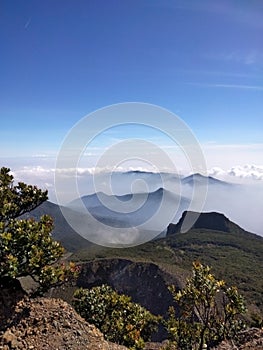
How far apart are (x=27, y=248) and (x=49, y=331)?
326 cm

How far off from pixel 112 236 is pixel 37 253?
522 feet

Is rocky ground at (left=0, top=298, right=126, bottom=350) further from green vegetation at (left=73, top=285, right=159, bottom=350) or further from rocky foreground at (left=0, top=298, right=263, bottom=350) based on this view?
green vegetation at (left=73, top=285, right=159, bottom=350)

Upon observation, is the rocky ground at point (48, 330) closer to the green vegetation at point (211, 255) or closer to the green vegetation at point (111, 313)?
the green vegetation at point (111, 313)

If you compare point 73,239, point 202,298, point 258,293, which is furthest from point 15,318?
point 73,239

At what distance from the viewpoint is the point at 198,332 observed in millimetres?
15625

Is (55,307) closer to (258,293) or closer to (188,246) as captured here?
(258,293)

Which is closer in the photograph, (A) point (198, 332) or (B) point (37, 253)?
(B) point (37, 253)

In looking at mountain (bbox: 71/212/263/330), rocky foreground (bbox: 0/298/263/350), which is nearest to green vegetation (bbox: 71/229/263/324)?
mountain (bbox: 71/212/263/330)

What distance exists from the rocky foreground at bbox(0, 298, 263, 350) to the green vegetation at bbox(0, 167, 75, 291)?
3.06ft

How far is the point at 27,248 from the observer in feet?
43.5

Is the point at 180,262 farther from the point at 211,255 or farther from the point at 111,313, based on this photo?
the point at 111,313

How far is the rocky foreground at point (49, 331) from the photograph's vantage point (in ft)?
40.8

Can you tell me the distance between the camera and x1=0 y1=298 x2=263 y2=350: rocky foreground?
12.4 metres

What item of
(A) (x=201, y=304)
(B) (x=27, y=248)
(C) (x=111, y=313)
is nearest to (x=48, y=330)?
(B) (x=27, y=248)
